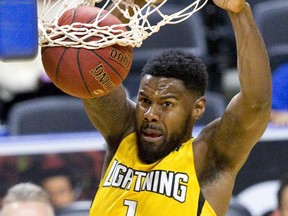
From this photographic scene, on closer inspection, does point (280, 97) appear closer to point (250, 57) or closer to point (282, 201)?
point (282, 201)

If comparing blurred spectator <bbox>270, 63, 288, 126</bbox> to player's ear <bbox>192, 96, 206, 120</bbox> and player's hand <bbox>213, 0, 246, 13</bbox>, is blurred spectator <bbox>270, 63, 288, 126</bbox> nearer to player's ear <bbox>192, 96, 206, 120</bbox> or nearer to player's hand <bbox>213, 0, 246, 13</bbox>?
player's ear <bbox>192, 96, 206, 120</bbox>

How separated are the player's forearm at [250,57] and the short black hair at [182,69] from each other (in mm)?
320

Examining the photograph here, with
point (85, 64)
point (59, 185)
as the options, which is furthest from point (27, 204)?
point (85, 64)

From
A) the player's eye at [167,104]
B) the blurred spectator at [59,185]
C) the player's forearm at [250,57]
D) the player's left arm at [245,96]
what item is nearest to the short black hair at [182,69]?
the player's eye at [167,104]

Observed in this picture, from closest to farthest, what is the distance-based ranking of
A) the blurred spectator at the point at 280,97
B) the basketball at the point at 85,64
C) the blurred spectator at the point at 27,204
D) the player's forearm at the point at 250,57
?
the basketball at the point at 85,64, the player's forearm at the point at 250,57, the blurred spectator at the point at 27,204, the blurred spectator at the point at 280,97

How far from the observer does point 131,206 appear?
12.8 ft

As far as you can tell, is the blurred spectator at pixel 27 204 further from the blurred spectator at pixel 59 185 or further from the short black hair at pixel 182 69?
the short black hair at pixel 182 69

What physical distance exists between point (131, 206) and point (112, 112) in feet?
1.46

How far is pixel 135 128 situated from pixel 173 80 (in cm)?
32

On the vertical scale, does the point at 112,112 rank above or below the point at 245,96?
below

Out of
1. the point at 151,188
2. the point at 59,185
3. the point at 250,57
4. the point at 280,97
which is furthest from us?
the point at 280,97

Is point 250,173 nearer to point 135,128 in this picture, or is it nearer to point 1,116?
point 135,128

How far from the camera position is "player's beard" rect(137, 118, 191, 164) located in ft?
12.8

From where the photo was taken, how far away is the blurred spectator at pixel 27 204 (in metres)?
4.75
